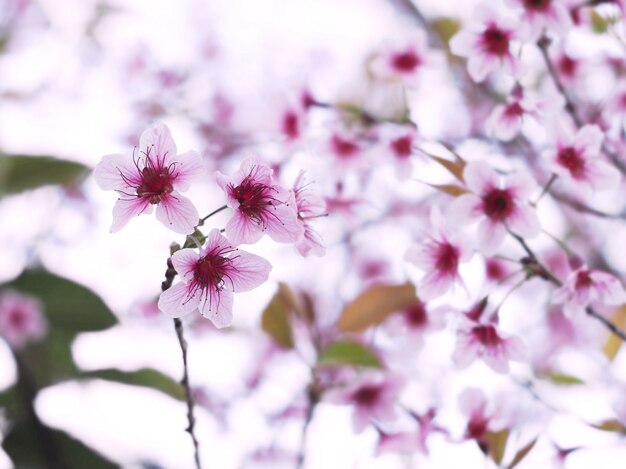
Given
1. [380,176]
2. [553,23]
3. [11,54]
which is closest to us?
[553,23]

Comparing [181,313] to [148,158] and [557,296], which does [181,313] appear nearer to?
[148,158]

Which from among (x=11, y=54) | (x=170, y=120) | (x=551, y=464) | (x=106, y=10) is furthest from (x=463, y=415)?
(x=106, y=10)

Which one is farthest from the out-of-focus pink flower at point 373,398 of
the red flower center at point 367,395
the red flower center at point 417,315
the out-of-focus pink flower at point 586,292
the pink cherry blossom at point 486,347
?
the out-of-focus pink flower at point 586,292

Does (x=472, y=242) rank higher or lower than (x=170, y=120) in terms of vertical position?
higher

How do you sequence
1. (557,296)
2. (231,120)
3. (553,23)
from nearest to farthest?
(557,296) < (553,23) < (231,120)

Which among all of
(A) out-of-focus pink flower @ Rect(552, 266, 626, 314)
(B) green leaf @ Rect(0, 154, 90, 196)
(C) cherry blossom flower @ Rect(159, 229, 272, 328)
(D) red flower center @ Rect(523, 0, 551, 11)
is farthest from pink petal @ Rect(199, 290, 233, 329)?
(B) green leaf @ Rect(0, 154, 90, 196)

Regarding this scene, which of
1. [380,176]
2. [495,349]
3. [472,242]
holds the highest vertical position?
[472,242]

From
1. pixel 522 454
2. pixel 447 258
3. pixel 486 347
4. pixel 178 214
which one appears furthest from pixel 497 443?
pixel 178 214
